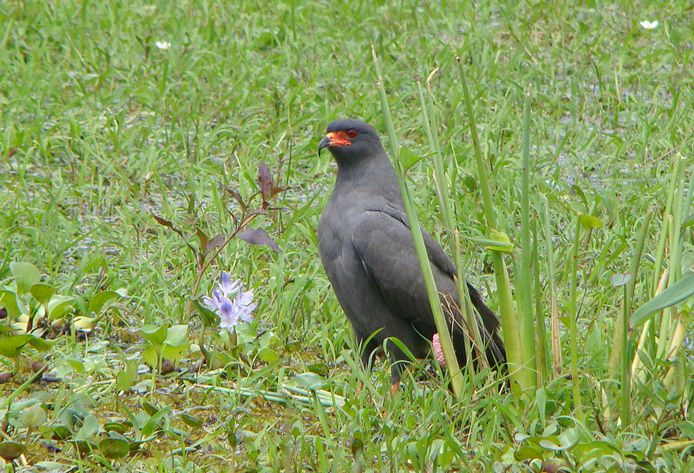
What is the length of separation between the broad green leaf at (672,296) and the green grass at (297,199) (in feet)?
1.23

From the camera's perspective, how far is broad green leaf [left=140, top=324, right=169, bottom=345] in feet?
14.4

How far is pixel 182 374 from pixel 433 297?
3.71ft

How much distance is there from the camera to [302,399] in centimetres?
424

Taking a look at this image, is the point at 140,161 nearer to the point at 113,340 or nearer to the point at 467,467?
the point at 113,340

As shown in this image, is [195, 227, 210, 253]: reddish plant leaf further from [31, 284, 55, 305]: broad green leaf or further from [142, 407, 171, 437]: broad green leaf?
[142, 407, 171, 437]: broad green leaf

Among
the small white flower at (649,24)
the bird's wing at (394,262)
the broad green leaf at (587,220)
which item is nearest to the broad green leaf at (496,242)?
the broad green leaf at (587,220)

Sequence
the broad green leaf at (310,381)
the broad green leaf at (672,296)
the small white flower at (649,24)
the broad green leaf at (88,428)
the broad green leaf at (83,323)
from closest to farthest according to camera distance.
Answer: the broad green leaf at (672,296), the broad green leaf at (88,428), the broad green leaf at (310,381), the broad green leaf at (83,323), the small white flower at (649,24)

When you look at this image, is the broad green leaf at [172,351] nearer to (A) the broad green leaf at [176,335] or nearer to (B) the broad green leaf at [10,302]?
(A) the broad green leaf at [176,335]

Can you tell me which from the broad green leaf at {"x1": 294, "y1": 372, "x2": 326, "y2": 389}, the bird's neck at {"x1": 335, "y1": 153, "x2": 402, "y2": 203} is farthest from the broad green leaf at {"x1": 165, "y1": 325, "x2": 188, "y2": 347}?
the bird's neck at {"x1": 335, "y1": 153, "x2": 402, "y2": 203}

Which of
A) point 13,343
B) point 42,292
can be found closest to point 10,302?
point 42,292

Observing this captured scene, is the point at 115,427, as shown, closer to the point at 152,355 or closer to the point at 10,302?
the point at 152,355

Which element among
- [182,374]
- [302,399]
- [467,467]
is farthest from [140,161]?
[467,467]

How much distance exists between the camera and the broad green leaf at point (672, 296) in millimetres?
3322

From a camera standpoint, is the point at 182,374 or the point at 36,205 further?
the point at 36,205
